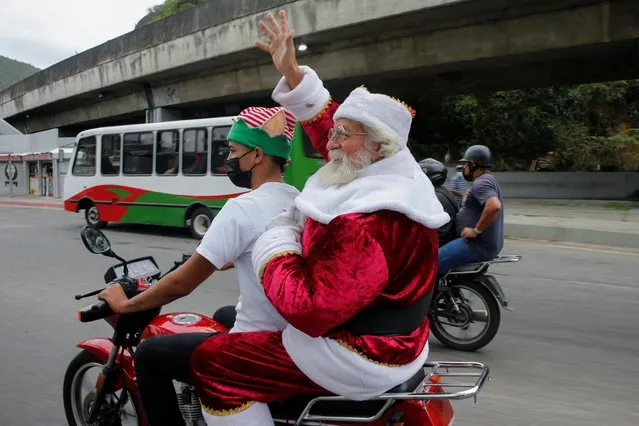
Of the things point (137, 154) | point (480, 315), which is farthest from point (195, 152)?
point (480, 315)

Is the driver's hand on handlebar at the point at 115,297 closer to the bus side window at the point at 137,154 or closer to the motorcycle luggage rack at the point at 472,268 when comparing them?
the motorcycle luggage rack at the point at 472,268

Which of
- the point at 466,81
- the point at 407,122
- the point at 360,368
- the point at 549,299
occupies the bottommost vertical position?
the point at 549,299

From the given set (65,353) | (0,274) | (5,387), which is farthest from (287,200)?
(0,274)

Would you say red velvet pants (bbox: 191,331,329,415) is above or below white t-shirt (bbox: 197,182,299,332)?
below

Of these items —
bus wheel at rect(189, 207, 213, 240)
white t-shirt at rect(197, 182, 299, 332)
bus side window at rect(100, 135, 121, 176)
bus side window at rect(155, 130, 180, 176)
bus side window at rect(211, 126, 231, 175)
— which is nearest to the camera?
white t-shirt at rect(197, 182, 299, 332)

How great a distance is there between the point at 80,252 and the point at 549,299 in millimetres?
7451

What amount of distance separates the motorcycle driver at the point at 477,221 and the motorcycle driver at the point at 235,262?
279cm

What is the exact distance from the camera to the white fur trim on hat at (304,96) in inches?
98.0

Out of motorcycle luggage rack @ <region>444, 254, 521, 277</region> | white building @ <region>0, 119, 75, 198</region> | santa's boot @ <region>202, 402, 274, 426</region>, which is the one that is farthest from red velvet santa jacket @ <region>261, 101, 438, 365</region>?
white building @ <region>0, 119, 75, 198</region>

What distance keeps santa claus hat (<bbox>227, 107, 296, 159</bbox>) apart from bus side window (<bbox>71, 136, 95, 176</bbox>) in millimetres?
13253

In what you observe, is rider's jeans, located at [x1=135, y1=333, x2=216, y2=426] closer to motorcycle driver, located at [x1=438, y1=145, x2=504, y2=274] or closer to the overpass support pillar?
motorcycle driver, located at [x1=438, y1=145, x2=504, y2=274]

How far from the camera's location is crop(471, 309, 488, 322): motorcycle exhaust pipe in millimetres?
5090

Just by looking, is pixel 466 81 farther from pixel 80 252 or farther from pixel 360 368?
pixel 360 368

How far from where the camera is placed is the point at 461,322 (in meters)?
5.15
